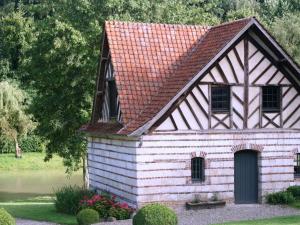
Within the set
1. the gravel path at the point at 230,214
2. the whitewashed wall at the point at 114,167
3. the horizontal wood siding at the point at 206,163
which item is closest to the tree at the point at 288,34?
the horizontal wood siding at the point at 206,163

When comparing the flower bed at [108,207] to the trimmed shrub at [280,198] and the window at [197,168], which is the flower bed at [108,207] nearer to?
the window at [197,168]

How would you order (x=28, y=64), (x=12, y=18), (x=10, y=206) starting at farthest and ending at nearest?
(x=12, y=18)
(x=28, y=64)
(x=10, y=206)

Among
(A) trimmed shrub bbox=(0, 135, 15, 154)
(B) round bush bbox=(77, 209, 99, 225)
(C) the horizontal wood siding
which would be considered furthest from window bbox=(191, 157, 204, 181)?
(A) trimmed shrub bbox=(0, 135, 15, 154)

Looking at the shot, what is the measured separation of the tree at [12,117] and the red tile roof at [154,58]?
2815 centimetres

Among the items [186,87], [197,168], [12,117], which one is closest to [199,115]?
[186,87]

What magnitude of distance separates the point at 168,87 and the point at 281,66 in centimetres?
482

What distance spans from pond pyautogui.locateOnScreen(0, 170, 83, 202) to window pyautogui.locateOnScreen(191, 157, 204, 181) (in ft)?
51.7

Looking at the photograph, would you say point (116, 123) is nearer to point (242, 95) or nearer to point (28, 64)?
point (242, 95)

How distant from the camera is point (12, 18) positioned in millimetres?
66625

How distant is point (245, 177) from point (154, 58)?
622cm

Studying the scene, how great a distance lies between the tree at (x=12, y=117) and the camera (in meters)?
52.6

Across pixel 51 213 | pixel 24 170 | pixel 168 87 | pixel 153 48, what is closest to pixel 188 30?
pixel 153 48

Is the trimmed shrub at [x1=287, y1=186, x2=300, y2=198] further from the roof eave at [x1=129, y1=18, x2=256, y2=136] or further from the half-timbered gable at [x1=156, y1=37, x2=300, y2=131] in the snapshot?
the roof eave at [x1=129, y1=18, x2=256, y2=136]

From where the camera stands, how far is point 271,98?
999 inches
